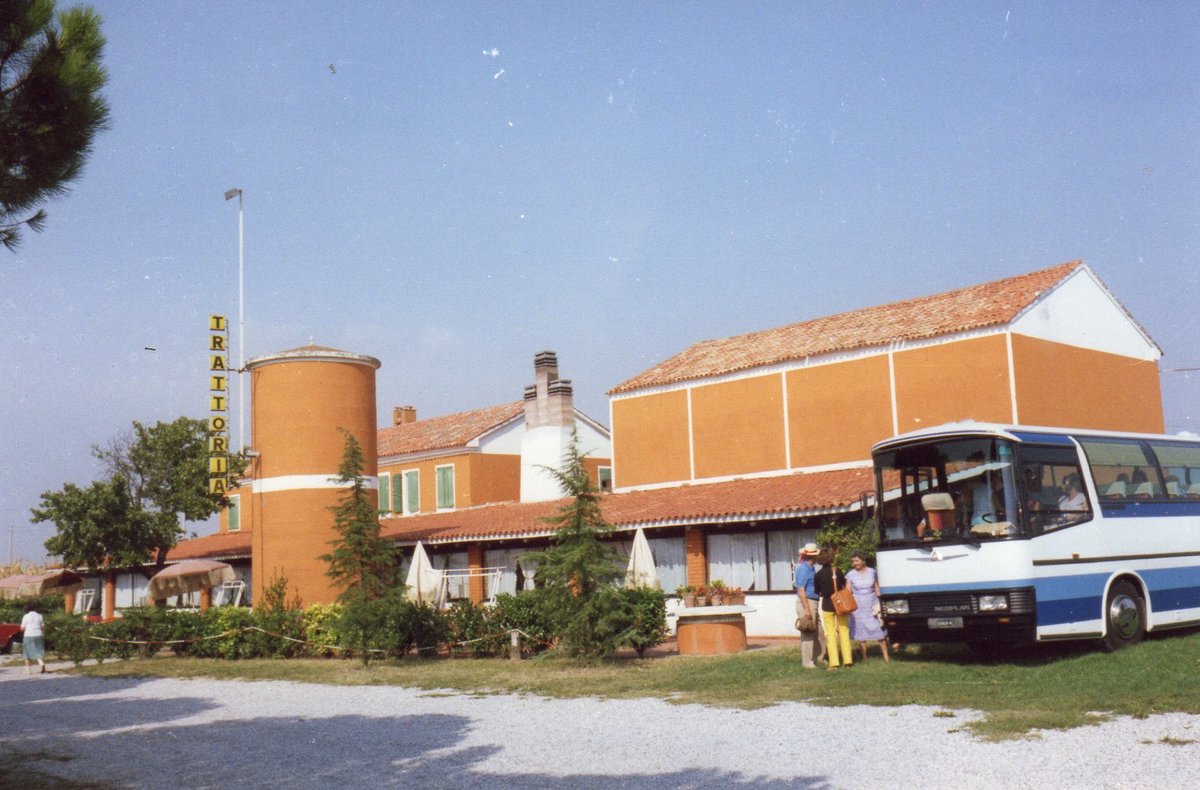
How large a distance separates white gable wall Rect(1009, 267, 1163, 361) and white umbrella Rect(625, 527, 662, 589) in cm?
902

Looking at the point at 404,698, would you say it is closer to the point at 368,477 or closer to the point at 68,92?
the point at 68,92

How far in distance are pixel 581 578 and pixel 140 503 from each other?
26.0 meters

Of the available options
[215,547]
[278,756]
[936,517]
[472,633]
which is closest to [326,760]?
[278,756]

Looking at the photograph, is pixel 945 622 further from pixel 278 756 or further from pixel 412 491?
pixel 412 491

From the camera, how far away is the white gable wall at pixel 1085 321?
955 inches

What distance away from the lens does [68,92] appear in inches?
371

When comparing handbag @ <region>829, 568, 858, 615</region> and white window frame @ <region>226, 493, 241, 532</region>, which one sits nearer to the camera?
handbag @ <region>829, 568, 858, 615</region>

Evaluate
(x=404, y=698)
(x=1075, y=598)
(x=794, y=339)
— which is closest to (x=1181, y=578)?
(x=1075, y=598)

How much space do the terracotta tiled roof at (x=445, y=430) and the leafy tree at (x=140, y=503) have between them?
5696 millimetres

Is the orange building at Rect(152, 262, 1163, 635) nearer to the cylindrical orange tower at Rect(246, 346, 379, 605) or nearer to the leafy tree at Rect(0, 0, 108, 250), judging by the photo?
the cylindrical orange tower at Rect(246, 346, 379, 605)

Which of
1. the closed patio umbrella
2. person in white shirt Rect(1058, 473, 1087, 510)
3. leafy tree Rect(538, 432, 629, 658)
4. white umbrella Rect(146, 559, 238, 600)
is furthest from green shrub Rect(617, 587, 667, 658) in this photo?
the closed patio umbrella

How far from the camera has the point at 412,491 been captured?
3822 cm

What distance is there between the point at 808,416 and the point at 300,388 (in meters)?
12.2

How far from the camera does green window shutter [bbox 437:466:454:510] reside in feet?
121
